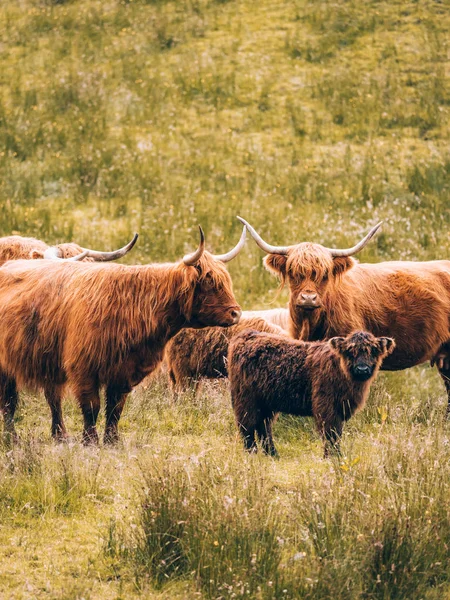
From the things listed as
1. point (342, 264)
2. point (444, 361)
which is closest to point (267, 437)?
point (342, 264)

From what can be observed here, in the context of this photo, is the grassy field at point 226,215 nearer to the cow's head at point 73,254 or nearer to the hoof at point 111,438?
the hoof at point 111,438

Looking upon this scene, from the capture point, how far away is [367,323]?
25.2 ft

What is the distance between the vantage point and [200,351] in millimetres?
8023

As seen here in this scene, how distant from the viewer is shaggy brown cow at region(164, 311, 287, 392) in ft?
26.3

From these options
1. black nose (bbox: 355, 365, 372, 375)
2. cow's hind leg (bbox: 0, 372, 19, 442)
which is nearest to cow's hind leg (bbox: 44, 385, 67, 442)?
cow's hind leg (bbox: 0, 372, 19, 442)

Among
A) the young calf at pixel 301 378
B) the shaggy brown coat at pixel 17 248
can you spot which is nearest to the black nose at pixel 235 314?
the young calf at pixel 301 378

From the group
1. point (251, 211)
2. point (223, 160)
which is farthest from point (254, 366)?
point (223, 160)

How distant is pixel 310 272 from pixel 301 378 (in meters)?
1.44

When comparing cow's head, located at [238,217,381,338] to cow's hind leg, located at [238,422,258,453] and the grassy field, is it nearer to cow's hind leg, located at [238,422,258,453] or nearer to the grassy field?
the grassy field

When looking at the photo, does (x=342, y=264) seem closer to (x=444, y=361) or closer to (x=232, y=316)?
(x=232, y=316)

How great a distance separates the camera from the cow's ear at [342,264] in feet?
24.5

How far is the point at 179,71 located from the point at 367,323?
1082 cm

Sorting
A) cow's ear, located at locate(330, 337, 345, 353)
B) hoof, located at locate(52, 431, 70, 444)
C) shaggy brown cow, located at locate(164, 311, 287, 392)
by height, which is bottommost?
shaggy brown cow, located at locate(164, 311, 287, 392)

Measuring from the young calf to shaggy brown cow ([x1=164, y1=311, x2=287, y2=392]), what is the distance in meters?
1.70
